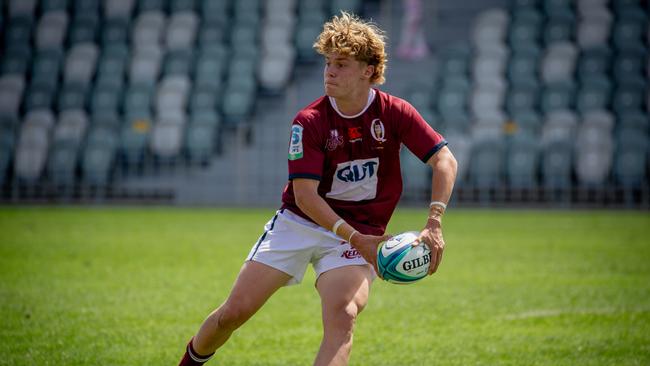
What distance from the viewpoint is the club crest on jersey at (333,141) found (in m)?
5.05

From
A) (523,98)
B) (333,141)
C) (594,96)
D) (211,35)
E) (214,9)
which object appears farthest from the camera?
(214,9)

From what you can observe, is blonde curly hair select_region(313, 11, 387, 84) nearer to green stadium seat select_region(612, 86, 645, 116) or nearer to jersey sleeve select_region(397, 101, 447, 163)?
jersey sleeve select_region(397, 101, 447, 163)

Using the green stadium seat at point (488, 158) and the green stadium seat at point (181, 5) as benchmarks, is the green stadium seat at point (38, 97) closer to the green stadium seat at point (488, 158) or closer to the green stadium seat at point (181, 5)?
the green stadium seat at point (181, 5)

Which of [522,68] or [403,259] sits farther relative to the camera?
[522,68]

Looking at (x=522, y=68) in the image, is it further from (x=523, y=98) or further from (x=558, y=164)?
A: (x=558, y=164)

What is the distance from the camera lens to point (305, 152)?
4.94m

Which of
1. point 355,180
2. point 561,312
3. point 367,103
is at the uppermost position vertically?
point 367,103

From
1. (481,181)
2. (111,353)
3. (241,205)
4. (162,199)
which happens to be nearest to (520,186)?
(481,181)

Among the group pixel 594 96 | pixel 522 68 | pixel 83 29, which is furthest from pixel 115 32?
pixel 594 96

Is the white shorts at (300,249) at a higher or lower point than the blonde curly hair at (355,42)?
lower

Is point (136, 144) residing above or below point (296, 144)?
below

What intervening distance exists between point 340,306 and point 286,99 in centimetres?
1858

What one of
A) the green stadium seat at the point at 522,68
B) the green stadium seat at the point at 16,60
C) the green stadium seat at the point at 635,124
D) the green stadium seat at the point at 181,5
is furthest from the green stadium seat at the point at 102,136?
the green stadium seat at the point at 635,124

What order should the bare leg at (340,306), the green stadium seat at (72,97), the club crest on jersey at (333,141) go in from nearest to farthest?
the bare leg at (340,306) < the club crest on jersey at (333,141) < the green stadium seat at (72,97)
